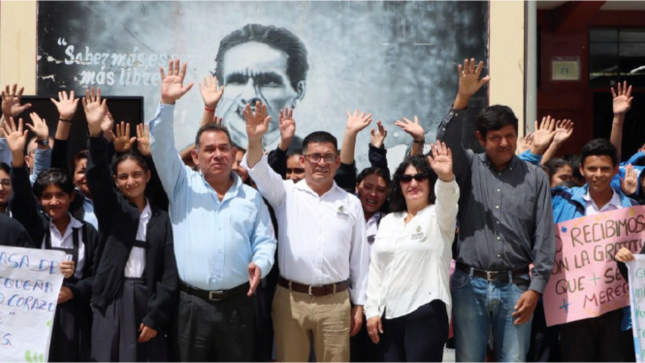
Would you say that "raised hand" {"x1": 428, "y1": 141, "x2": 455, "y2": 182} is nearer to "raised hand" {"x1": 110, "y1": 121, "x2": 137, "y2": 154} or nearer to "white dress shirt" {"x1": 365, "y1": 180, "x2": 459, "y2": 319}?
"white dress shirt" {"x1": 365, "y1": 180, "x2": 459, "y2": 319}

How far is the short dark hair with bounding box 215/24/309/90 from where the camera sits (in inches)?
356

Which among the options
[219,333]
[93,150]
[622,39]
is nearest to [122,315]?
[219,333]

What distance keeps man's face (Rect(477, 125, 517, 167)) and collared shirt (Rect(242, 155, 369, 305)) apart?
993 millimetres

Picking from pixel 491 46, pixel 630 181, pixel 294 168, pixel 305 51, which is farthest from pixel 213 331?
pixel 491 46

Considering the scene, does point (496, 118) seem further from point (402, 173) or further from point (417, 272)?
point (417, 272)

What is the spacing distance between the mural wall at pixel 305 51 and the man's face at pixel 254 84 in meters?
0.01

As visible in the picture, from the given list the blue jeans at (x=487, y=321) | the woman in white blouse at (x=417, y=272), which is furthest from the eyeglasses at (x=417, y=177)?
the blue jeans at (x=487, y=321)

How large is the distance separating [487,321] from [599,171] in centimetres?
128

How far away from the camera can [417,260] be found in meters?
5.42

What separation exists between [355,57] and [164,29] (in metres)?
2.04

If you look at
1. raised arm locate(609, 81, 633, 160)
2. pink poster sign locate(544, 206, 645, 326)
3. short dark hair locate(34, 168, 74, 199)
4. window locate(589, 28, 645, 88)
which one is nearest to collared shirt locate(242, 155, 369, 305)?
short dark hair locate(34, 168, 74, 199)

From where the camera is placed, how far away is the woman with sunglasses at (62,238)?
5.47 m

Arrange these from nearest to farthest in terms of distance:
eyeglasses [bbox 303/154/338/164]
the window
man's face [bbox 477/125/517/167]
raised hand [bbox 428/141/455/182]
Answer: raised hand [bbox 428/141/455/182] → man's face [bbox 477/125/517/167] → eyeglasses [bbox 303/154/338/164] → the window

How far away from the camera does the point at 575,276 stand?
18.7ft
